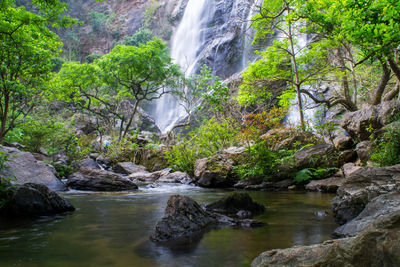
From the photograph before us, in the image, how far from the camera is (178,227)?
330cm

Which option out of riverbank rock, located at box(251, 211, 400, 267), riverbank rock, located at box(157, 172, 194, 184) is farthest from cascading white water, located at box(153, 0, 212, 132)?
riverbank rock, located at box(251, 211, 400, 267)

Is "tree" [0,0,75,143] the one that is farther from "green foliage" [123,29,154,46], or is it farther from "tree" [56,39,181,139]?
"green foliage" [123,29,154,46]

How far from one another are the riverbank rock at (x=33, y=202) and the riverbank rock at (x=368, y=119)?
7.31 m

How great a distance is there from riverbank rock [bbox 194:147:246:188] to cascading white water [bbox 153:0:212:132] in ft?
62.8

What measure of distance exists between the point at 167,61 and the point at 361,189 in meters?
14.2

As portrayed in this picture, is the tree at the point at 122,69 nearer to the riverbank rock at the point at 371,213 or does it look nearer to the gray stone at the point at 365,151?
the gray stone at the point at 365,151

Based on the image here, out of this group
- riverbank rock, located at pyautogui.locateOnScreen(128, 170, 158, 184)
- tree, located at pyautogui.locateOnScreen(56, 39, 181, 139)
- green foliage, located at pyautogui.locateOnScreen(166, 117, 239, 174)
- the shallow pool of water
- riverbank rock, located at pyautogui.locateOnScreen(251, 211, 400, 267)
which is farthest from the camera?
tree, located at pyautogui.locateOnScreen(56, 39, 181, 139)

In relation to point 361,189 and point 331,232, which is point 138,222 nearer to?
point 331,232

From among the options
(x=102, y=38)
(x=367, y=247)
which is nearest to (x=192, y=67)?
(x=102, y=38)

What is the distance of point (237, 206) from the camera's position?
15.6 ft

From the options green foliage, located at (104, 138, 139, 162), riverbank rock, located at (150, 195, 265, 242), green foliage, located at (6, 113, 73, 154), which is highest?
green foliage, located at (6, 113, 73, 154)

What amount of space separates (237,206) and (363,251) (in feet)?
10.5

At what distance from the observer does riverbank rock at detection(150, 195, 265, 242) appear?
3.18 metres

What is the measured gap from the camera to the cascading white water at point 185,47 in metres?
30.6
